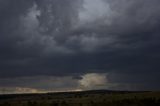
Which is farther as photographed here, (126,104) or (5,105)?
(5,105)

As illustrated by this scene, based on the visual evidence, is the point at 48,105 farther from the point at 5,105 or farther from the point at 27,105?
the point at 5,105

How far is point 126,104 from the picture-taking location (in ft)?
415

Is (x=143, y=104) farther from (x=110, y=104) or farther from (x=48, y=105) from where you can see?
(x=48, y=105)

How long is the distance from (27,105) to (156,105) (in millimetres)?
47063

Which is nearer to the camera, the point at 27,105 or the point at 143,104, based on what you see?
the point at 143,104

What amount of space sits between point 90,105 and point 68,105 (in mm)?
8487

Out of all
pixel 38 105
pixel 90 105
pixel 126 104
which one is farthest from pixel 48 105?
pixel 126 104

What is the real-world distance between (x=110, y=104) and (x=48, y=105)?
22.8 m

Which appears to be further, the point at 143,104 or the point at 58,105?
the point at 58,105

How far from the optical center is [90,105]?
424ft

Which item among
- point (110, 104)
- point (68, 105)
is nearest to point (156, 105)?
point (110, 104)

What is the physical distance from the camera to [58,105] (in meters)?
137

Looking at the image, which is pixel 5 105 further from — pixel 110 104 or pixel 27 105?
pixel 110 104

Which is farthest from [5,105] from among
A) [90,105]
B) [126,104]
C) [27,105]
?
[126,104]
